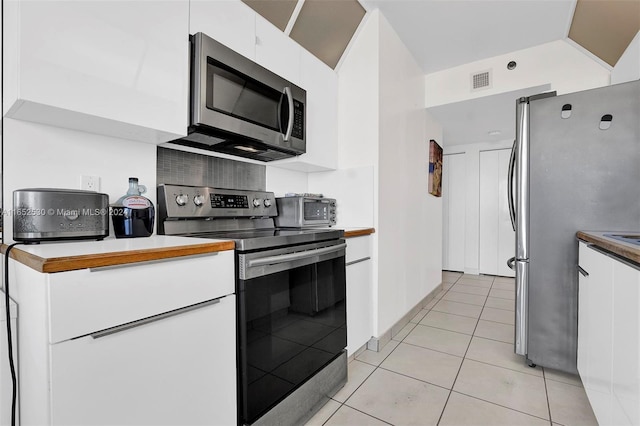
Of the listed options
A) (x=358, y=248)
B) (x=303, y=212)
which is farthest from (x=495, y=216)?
(x=303, y=212)

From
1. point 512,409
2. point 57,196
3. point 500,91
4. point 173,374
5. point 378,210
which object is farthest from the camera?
point 500,91

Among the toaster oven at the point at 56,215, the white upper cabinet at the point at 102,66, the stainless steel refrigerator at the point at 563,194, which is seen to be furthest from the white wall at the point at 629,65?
the toaster oven at the point at 56,215

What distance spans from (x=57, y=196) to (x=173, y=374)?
0.78m

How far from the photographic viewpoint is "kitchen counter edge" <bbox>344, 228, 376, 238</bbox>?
1.94m

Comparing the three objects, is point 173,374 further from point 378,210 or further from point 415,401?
point 378,210

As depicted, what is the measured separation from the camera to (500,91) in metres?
2.98

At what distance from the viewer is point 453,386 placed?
178 cm

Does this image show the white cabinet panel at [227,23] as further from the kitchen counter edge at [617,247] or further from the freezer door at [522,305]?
the freezer door at [522,305]

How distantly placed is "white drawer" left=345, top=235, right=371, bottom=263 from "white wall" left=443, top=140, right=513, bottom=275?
340cm

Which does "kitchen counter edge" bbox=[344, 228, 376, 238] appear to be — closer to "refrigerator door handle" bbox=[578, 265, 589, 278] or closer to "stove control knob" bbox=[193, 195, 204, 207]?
"stove control knob" bbox=[193, 195, 204, 207]

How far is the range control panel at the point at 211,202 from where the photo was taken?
157 cm

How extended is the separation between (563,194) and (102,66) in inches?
93.5

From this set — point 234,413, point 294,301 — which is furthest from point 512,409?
point 234,413

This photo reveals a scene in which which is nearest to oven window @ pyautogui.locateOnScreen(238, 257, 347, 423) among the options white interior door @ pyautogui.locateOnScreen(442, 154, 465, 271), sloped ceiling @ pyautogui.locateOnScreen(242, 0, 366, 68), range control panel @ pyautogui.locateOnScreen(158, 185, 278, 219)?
range control panel @ pyautogui.locateOnScreen(158, 185, 278, 219)
